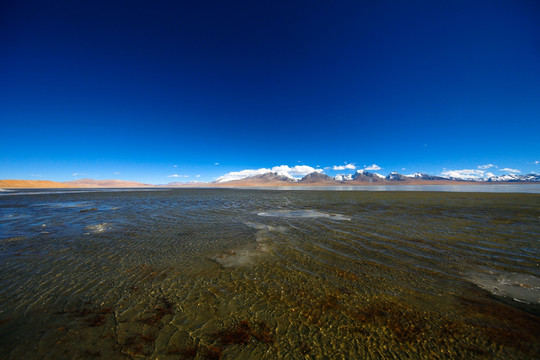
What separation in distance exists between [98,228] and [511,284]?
15.1m

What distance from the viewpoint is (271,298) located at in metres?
4.13

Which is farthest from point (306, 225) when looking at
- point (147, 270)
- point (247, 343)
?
point (247, 343)

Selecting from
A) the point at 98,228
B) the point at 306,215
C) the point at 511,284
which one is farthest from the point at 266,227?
the point at 98,228

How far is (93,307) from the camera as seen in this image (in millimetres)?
3846

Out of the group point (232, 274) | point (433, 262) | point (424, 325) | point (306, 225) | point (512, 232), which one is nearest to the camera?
point (424, 325)

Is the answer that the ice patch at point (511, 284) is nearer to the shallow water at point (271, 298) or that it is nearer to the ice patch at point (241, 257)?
the shallow water at point (271, 298)

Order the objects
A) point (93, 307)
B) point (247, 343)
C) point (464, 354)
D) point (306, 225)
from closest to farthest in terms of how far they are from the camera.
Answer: point (464, 354) → point (247, 343) → point (93, 307) → point (306, 225)

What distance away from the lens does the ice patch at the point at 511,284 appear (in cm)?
410

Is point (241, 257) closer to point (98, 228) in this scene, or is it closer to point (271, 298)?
point (271, 298)

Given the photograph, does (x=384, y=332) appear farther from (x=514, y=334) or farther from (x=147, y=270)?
(x=147, y=270)

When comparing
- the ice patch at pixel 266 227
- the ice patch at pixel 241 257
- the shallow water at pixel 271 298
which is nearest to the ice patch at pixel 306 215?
the ice patch at pixel 266 227

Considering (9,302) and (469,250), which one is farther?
(469,250)

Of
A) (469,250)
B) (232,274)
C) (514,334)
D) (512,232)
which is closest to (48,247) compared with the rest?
(232,274)

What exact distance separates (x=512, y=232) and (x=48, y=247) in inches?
729
